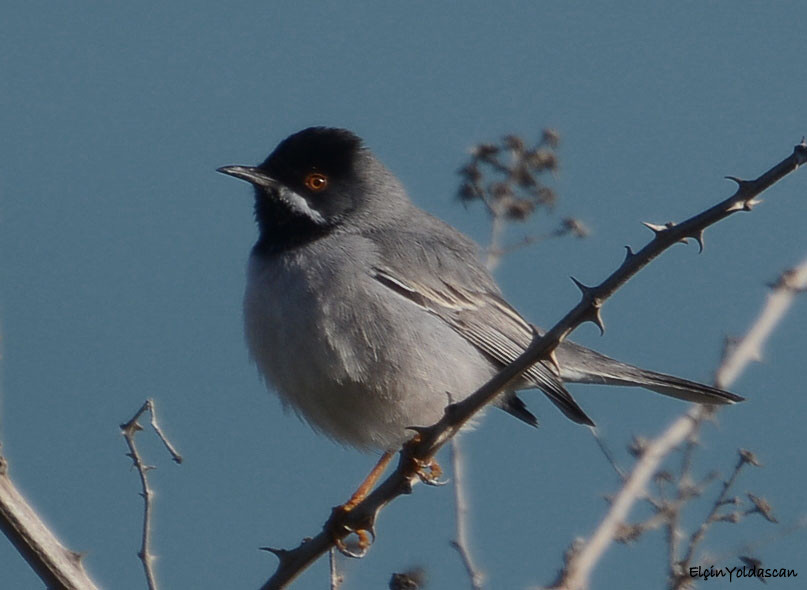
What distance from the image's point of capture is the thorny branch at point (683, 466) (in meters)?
3.13

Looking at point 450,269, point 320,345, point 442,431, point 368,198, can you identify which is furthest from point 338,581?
point 368,198

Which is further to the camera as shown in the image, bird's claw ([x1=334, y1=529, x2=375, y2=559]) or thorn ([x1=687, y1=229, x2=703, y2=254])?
bird's claw ([x1=334, y1=529, x2=375, y2=559])

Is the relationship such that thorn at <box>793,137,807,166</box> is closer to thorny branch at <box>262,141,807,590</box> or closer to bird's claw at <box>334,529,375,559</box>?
thorny branch at <box>262,141,807,590</box>

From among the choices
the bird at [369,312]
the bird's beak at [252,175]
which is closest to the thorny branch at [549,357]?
the bird at [369,312]

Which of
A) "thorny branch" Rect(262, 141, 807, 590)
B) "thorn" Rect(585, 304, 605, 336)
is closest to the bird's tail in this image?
"thorny branch" Rect(262, 141, 807, 590)

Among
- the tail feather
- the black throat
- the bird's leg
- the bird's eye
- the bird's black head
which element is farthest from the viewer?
the bird's eye

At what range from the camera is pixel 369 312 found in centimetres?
500

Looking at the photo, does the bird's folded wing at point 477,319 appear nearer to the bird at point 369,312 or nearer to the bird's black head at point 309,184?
the bird at point 369,312

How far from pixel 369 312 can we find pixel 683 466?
165 centimetres

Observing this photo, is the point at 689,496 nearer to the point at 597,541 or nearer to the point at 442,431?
the point at 597,541

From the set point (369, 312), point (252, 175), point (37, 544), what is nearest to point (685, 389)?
point (369, 312)

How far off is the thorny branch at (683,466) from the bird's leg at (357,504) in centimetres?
83

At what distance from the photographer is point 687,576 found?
3135 mm

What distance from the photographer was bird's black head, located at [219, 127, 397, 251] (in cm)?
564
